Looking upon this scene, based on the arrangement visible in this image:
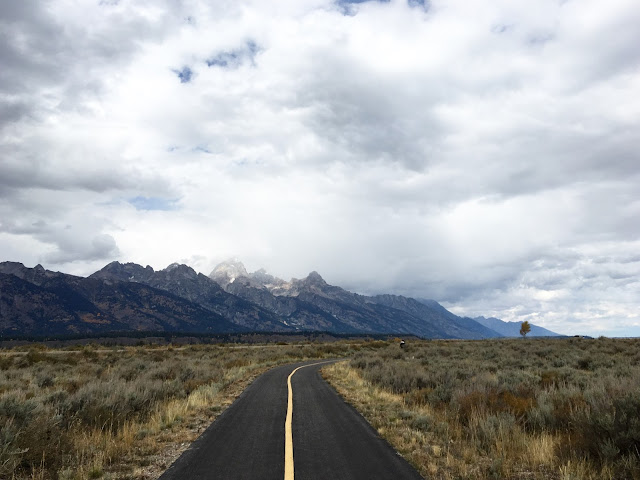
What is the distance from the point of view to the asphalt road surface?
713 cm

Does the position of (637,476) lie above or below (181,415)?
above

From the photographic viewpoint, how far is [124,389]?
13.8 meters

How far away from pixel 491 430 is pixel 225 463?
642cm

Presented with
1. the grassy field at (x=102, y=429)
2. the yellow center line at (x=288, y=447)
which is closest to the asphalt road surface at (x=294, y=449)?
the yellow center line at (x=288, y=447)

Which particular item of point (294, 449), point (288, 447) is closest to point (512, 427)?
point (294, 449)

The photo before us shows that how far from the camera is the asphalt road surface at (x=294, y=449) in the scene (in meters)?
7.13

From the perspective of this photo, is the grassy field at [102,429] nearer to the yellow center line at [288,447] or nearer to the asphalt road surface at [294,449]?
the asphalt road surface at [294,449]

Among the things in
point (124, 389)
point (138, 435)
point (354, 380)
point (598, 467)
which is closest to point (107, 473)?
point (138, 435)

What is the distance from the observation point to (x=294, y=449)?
8.66 metres

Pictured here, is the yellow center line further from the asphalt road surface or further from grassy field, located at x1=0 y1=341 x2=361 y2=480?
grassy field, located at x1=0 y1=341 x2=361 y2=480

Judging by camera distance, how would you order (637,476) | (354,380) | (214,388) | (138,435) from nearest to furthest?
(637,476), (138,435), (214,388), (354,380)

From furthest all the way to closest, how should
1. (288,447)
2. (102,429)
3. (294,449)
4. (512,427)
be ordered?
1. (102,429)
2. (512,427)
3. (288,447)
4. (294,449)

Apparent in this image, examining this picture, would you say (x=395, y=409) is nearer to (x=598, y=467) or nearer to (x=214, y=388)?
(x=598, y=467)

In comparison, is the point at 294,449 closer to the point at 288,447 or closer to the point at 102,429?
the point at 288,447
